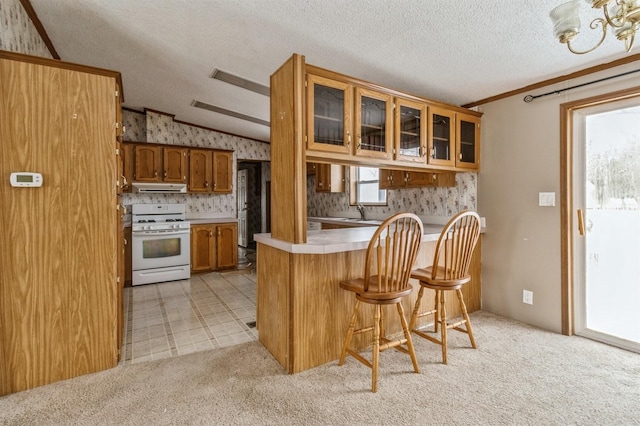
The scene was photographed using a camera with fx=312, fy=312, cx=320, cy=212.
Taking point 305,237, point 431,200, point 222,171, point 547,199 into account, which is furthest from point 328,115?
point 222,171

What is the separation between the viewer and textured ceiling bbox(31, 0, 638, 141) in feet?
6.35

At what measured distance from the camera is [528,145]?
2992mm

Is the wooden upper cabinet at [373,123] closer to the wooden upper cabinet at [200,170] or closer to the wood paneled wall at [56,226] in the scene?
the wood paneled wall at [56,226]

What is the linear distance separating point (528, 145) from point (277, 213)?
8.20 ft

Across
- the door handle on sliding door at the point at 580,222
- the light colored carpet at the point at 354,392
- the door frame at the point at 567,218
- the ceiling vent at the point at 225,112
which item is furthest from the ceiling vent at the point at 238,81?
the door handle on sliding door at the point at 580,222

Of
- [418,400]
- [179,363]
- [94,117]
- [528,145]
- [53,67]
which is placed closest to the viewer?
[418,400]

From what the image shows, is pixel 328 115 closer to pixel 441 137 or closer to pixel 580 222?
pixel 441 137

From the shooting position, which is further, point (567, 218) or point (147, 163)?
point (147, 163)

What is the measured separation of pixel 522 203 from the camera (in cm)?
304

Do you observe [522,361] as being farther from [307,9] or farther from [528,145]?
[307,9]

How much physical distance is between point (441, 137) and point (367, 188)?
2.00m

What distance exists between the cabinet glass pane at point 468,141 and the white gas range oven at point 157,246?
394 cm

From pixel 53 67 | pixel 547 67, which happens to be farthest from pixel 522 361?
pixel 53 67

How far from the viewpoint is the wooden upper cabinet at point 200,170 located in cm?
529
